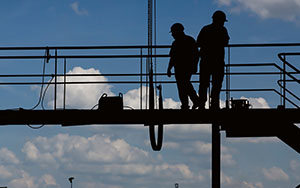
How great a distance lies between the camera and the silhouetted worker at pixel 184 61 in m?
14.1

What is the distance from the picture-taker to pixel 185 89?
1420 cm

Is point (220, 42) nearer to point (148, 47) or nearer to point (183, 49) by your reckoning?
point (183, 49)

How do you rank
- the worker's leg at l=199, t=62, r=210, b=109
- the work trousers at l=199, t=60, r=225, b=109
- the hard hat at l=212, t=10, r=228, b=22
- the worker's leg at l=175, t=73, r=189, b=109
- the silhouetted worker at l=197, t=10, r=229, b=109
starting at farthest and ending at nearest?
the worker's leg at l=175, t=73, r=189, b=109, the worker's leg at l=199, t=62, r=210, b=109, the work trousers at l=199, t=60, r=225, b=109, the silhouetted worker at l=197, t=10, r=229, b=109, the hard hat at l=212, t=10, r=228, b=22

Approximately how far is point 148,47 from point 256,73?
264cm

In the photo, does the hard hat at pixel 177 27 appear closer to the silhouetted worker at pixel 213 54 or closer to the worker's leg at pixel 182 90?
the silhouetted worker at pixel 213 54

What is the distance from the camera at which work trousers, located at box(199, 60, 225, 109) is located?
13.9 metres

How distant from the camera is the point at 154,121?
14.2m

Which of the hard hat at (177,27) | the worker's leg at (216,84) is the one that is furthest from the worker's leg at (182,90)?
the hard hat at (177,27)

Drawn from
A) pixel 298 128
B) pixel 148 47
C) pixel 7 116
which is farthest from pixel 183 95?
pixel 7 116

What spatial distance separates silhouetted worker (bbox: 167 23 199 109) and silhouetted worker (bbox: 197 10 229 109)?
194 mm

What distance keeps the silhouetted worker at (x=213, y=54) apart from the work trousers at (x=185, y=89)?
244 mm

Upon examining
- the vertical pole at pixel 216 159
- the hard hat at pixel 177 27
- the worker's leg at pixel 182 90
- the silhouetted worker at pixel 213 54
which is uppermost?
the hard hat at pixel 177 27

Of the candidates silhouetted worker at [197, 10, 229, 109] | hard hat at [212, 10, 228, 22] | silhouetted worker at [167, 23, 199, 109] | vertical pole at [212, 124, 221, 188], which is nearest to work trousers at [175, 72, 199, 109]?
silhouetted worker at [167, 23, 199, 109]

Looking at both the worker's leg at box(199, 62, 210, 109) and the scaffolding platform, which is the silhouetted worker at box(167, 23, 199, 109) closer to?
the worker's leg at box(199, 62, 210, 109)
